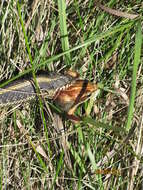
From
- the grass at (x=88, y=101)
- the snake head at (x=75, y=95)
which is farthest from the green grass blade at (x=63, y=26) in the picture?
the snake head at (x=75, y=95)

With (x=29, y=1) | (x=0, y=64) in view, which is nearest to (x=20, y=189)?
(x=0, y=64)

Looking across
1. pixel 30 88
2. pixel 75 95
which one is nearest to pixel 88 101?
pixel 75 95

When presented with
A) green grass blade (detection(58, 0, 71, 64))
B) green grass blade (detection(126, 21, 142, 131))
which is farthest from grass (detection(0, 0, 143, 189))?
green grass blade (detection(126, 21, 142, 131))

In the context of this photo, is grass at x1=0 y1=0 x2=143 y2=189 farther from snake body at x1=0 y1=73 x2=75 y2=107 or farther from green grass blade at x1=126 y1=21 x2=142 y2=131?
green grass blade at x1=126 y1=21 x2=142 y2=131

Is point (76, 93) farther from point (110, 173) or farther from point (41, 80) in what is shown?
point (110, 173)

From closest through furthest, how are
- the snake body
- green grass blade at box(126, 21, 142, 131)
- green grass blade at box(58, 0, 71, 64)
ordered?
green grass blade at box(126, 21, 142, 131) < green grass blade at box(58, 0, 71, 64) < the snake body
